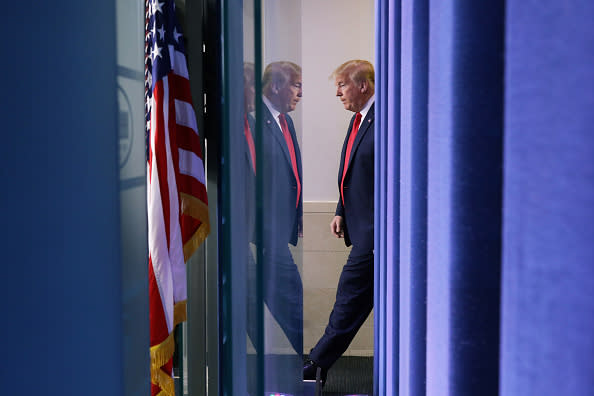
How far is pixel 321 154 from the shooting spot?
3.57 m

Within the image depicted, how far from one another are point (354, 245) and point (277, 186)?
1.41 metres

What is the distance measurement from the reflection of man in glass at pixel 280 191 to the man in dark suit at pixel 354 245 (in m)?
0.88

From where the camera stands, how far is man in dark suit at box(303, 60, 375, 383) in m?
2.72

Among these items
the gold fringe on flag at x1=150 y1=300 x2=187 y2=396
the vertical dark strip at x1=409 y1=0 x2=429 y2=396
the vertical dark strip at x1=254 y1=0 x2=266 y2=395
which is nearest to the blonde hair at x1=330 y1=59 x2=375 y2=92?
the vertical dark strip at x1=254 y1=0 x2=266 y2=395

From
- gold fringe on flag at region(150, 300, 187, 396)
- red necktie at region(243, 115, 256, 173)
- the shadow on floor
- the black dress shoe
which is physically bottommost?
the shadow on floor

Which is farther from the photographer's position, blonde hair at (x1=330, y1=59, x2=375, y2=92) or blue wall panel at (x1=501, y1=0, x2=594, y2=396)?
blonde hair at (x1=330, y1=59, x2=375, y2=92)

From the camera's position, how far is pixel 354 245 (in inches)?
113

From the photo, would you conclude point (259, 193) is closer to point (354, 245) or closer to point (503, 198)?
point (503, 198)

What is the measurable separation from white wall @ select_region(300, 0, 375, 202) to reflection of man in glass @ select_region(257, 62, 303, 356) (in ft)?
5.48

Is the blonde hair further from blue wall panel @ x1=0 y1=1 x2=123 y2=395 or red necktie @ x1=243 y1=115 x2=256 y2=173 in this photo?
blue wall panel @ x1=0 y1=1 x2=123 y2=395

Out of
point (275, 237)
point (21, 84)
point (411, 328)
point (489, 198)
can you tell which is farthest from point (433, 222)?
point (275, 237)

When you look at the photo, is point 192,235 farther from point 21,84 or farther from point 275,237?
point 21,84

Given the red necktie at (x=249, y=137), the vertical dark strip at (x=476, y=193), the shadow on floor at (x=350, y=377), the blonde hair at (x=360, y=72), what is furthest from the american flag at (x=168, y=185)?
the blonde hair at (x=360, y=72)

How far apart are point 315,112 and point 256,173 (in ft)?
7.32
